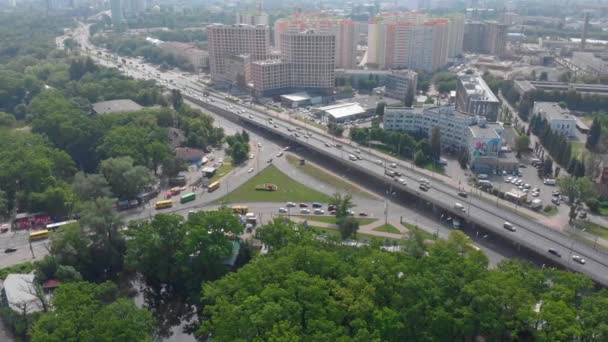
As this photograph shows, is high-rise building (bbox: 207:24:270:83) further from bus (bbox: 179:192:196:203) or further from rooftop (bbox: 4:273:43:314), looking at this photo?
rooftop (bbox: 4:273:43:314)

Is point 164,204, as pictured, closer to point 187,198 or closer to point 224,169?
point 187,198

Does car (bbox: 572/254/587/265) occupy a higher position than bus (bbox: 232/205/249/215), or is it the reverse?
car (bbox: 572/254/587/265)

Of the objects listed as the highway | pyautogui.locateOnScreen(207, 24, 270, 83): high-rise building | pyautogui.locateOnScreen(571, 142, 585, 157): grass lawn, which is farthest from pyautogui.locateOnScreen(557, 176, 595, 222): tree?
pyautogui.locateOnScreen(207, 24, 270, 83): high-rise building

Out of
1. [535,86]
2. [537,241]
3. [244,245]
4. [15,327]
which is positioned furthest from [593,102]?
[15,327]

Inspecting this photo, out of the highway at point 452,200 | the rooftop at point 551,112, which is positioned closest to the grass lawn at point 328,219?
the highway at point 452,200

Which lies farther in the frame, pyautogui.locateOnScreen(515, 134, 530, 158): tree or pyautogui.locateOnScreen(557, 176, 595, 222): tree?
pyautogui.locateOnScreen(515, 134, 530, 158): tree

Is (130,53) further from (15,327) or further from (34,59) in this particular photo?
(15,327)

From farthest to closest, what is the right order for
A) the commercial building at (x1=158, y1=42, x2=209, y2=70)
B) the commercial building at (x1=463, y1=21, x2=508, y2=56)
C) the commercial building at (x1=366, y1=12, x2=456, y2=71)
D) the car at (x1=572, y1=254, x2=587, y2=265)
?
the commercial building at (x1=463, y1=21, x2=508, y2=56) < the commercial building at (x1=158, y1=42, x2=209, y2=70) < the commercial building at (x1=366, y1=12, x2=456, y2=71) < the car at (x1=572, y1=254, x2=587, y2=265)

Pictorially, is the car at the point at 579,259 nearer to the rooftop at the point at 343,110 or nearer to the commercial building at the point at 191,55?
the rooftop at the point at 343,110
